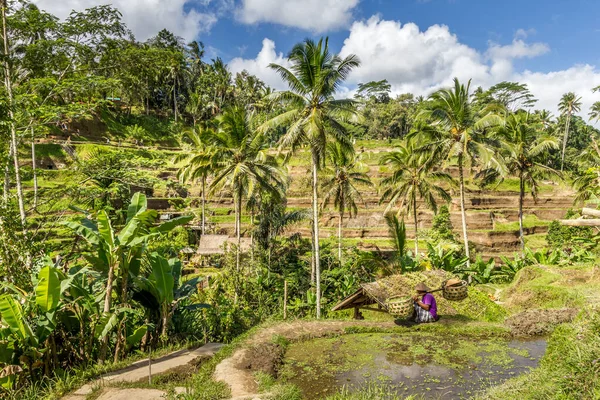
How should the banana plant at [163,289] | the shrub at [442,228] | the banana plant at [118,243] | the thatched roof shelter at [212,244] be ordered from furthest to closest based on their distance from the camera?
the shrub at [442,228]
the thatched roof shelter at [212,244]
the banana plant at [163,289]
the banana plant at [118,243]

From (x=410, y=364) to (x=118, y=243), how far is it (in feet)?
19.9

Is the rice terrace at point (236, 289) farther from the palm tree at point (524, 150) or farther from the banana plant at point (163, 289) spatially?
the palm tree at point (524, 150)

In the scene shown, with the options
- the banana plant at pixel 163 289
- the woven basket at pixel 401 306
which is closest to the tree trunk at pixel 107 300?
the banana plant at pixel 163 289

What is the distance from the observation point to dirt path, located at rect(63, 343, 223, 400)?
5.93 meters

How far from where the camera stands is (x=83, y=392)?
603cm

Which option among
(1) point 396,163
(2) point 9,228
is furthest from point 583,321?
(1) point 396,163

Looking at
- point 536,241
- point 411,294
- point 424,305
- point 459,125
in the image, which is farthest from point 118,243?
point 536,241

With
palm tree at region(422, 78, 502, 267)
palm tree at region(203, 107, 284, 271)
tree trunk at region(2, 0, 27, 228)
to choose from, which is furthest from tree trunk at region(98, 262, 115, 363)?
palm tree at region(422, 78, 502, 267)

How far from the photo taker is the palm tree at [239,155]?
54.1ft

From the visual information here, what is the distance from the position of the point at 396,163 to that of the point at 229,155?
386 inches

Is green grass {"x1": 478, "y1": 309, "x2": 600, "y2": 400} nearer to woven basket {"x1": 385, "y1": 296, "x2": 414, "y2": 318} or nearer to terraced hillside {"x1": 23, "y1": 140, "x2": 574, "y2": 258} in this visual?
woven basket {"x1": 385, "y1": 296, "x2": 414, "y2": 318}

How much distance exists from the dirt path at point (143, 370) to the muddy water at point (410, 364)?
1.94 metres

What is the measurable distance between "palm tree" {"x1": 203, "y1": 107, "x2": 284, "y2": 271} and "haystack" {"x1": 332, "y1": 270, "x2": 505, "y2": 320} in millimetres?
6891

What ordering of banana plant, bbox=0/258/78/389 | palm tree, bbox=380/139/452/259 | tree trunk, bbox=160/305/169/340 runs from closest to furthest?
banana plant, bbox=0/258/78/389 → tree trunk, bbox=160/305/169/340 → palm tree, bbox=380/139/452/259
